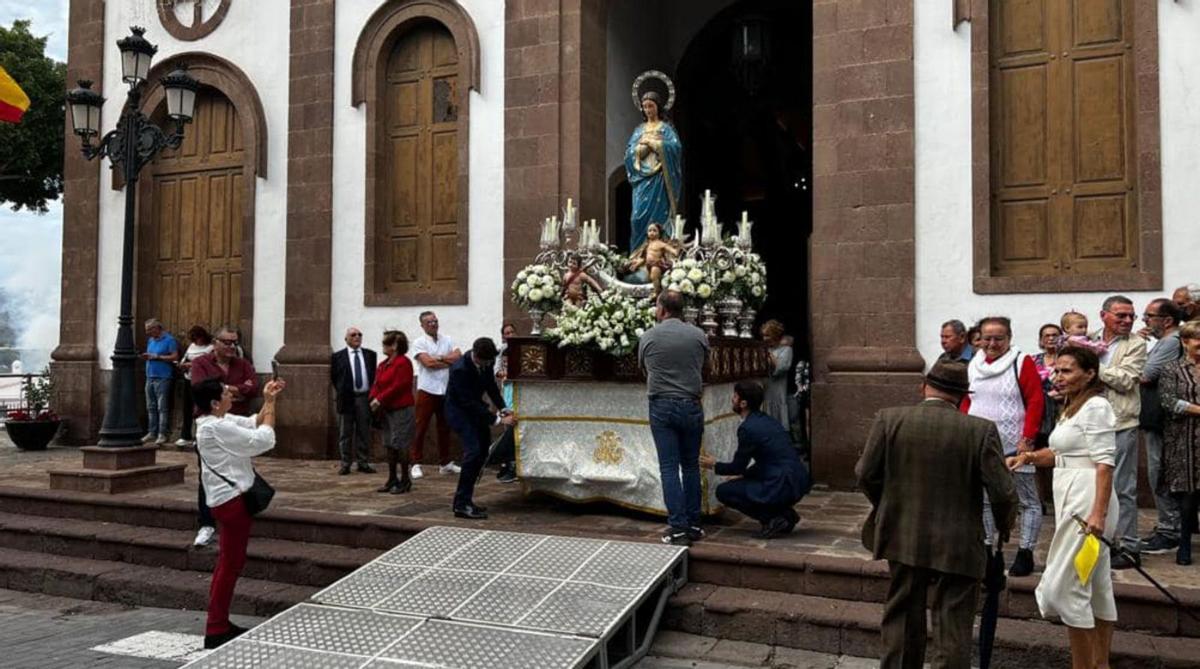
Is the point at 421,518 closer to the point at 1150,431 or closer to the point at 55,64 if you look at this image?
the point at 1150,431

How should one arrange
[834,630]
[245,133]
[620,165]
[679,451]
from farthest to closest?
[245,133] → [620,165] → [679,451] → [834,630]

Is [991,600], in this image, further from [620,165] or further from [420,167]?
[420,167]

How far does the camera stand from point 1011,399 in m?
5.68

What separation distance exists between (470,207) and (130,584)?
226 inches

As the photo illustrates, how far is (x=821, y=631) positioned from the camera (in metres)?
5.63

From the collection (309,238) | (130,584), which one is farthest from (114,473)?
(309,238)

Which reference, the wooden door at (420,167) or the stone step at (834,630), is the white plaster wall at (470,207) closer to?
the wooden door at (420,167)

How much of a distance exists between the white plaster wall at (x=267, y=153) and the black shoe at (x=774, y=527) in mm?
7748

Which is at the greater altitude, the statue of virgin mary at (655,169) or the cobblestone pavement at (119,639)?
the statue of virgin mary at (655,169)

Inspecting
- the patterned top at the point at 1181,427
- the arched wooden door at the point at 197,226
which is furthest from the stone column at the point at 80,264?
the patterned top at the point at 1181,427

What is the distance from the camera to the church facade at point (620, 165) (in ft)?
29.0

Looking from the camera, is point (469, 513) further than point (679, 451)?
Yes

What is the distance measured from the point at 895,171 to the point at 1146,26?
247 cm

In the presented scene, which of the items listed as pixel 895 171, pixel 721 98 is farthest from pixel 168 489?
pixel 721 98
